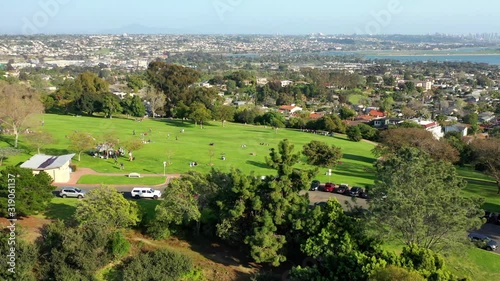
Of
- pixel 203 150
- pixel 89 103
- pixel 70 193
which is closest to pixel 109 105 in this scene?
pixel 89 103

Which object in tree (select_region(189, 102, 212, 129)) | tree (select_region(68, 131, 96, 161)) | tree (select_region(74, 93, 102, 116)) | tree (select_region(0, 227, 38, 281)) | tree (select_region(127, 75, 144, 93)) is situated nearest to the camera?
tree (select_region(0, 227, 38, 281))

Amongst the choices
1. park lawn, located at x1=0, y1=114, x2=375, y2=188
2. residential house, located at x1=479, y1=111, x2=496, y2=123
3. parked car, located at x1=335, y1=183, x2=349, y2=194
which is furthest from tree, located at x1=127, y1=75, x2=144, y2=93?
parked car, located at x1=335, y1=183, x2=349, y2=194

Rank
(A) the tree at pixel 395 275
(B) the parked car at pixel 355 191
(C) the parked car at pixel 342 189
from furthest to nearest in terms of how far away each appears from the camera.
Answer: (C) the parked car at pixel 342 189 → (B) the parked car at pixel 355 191 → (A) the tree at pixel 395 275

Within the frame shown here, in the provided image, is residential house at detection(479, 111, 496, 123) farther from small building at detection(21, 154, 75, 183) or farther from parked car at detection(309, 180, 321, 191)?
small building at detection(21, 154, 75, 183)

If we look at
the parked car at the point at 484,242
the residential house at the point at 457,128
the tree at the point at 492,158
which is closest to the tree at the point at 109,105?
the tree at the point at 492,158

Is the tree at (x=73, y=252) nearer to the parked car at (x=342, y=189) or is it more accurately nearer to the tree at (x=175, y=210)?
the tree at (x=175, y=210)

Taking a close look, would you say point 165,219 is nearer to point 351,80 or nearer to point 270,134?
point 270,134

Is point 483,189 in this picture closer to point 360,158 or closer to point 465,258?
point 360,158
